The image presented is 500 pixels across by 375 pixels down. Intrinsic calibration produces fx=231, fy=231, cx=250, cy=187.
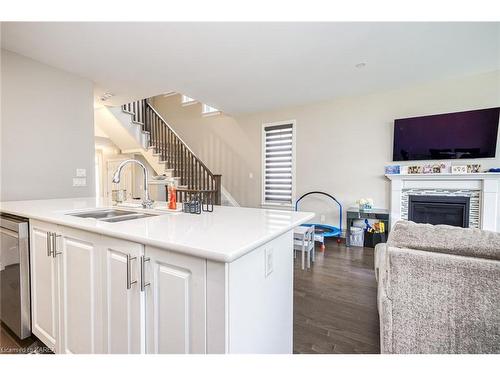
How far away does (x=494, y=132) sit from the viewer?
11.1 feet

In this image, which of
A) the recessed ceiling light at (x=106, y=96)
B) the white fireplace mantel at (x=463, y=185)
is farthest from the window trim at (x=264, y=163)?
the recessed ceiling light at (x=106, y=96)

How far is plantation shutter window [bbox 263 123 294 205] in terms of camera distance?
17.1 feet

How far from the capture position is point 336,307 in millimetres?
2082

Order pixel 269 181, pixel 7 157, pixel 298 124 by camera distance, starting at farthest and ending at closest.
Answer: pixel 269 181 → pixel 298 124 → pixel 7 157

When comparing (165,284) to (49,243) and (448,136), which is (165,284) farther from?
(448,136)

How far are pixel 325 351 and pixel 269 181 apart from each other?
13.5 feet

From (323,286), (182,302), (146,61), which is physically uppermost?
(146,61)

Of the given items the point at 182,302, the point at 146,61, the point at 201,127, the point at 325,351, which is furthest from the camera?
the point at 201,127

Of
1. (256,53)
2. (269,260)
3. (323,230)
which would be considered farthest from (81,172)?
(323,230)

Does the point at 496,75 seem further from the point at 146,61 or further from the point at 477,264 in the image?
the point at 146,61

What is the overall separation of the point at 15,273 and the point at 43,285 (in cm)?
34

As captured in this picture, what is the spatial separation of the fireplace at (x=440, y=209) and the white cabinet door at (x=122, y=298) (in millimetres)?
4363
